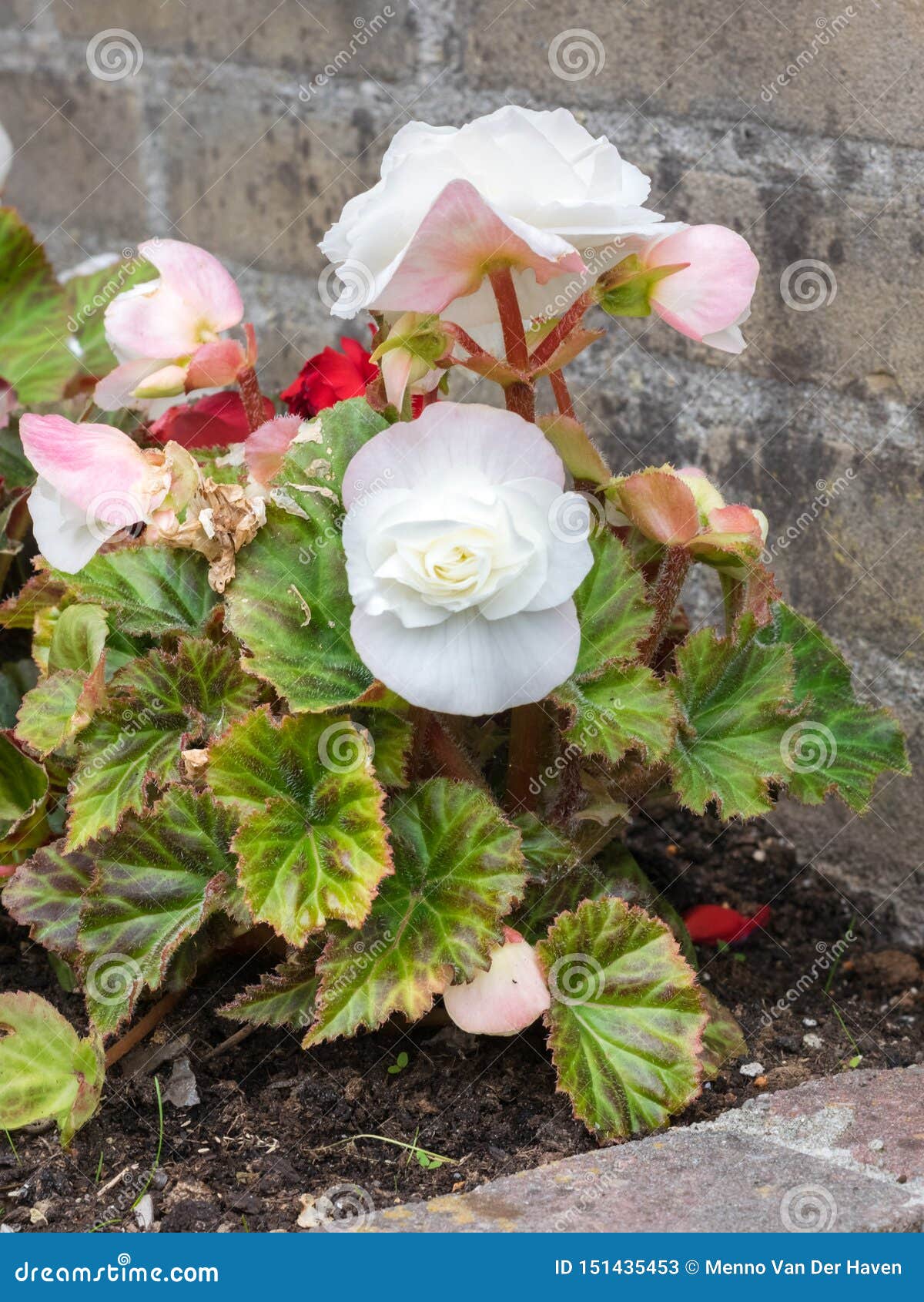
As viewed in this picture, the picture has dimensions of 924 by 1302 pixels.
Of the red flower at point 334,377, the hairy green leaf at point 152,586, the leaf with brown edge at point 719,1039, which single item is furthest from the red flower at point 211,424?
the leaf with brown edge at point 719,1039

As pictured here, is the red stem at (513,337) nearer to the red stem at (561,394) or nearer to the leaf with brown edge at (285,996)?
the red stem at (561,394)

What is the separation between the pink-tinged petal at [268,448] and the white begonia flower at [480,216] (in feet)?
0.55

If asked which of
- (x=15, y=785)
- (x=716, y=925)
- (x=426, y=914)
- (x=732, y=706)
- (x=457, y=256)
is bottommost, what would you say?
(x=716, y=925)

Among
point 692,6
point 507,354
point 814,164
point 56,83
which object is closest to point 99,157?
point 56,83

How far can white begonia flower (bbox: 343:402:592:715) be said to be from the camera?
2.99ft

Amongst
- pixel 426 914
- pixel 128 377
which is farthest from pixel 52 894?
pixel 128 377

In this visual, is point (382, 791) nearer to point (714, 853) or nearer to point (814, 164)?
point (714, 853)

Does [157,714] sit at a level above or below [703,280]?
below

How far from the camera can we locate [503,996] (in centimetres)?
103

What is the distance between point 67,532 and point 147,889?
0.28m

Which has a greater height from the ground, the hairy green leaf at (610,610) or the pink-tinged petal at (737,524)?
the pink-tinged petal at (737,524)

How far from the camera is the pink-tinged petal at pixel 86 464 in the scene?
1040 mm

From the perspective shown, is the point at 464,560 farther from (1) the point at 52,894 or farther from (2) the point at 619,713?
(1) the point at 52,894

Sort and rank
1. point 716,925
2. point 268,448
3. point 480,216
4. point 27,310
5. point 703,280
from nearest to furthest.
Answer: point 480,216 < point 703,280 < point 268,448 < point 716,925 < point 27,310
